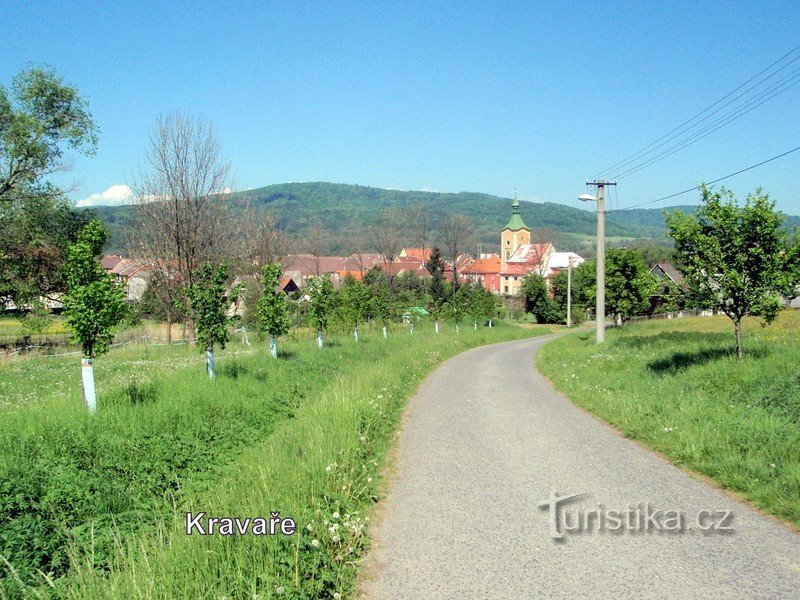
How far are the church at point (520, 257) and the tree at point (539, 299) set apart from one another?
716 inches

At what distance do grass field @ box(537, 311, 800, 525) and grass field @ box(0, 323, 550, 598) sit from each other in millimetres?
4307

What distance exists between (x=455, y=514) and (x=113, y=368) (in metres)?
16.9

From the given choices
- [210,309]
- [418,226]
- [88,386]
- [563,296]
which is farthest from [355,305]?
[418,226]

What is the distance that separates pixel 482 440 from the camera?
977 centimetres

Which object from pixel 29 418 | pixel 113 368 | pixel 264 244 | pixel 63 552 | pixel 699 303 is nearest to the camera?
pixel 63 552

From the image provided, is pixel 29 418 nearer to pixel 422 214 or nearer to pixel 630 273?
pixel 630 273

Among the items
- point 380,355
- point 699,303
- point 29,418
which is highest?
point 699,303

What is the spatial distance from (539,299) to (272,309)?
53363 millimetres

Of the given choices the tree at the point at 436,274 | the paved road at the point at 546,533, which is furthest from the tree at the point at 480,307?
the paved road at the point at 546,533

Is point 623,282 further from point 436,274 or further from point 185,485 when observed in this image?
point 185,485

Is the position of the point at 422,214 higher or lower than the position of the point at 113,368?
higher

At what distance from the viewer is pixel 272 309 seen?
2023 cm

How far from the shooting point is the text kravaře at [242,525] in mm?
5102

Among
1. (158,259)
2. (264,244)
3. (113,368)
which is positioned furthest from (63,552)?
(264,244)
